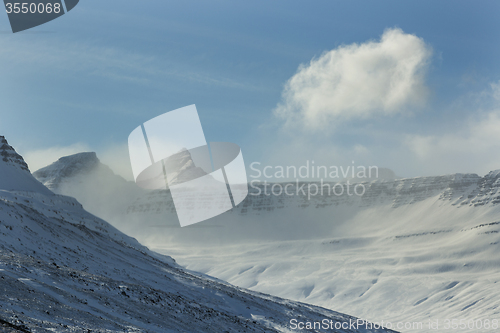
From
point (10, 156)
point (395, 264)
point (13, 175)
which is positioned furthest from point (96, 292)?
point (395, 264)

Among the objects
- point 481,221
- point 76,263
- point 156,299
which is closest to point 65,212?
point 76,263

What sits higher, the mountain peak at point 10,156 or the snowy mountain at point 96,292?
the mountain peak at point 10,156

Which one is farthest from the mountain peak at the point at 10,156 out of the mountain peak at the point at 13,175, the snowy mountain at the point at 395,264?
the snowy mountain at the point at 395,264

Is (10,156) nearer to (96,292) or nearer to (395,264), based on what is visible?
(96,292)

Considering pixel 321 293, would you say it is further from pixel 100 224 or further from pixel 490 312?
pixel 100 224

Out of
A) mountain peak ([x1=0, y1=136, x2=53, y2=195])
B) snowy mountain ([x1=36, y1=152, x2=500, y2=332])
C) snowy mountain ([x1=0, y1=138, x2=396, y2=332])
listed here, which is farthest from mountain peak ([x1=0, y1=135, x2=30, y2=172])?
snowy mountain ([x1=36, y1=152, x2=500, y2=332])

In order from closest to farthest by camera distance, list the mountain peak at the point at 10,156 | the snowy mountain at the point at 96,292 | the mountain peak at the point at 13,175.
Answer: the snowy mountain at the point at 96,292
the mountain peak at the point at 13,175
the mountain peak at the point at 10,156

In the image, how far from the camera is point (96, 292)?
2375cm

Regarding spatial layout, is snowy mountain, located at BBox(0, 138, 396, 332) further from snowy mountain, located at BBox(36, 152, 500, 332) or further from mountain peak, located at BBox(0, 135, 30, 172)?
snowy mountain, located at BBox(36, 152, 500, 332)

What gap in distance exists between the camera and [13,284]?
63.2 ft

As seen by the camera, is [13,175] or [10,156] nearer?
[13,175]

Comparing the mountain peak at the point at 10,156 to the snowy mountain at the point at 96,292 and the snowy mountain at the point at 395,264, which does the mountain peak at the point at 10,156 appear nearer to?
the snowy mountain at the point at 96,292

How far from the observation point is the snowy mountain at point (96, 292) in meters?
18.4

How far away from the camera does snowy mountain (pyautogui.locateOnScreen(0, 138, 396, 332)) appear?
60.3ft
